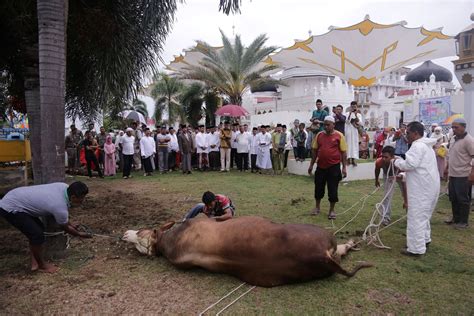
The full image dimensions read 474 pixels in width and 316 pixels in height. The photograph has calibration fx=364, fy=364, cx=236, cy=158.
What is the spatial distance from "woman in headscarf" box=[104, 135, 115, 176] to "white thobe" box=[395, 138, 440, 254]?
11.1 meters

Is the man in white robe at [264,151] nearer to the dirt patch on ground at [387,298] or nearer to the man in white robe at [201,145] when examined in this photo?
the man in white robe at [201,145]

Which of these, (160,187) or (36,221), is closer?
(36,221)

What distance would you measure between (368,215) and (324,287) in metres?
3.52

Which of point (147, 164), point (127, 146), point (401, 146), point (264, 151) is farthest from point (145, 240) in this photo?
point (264, 151)

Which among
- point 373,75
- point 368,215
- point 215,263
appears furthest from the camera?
point 373,75

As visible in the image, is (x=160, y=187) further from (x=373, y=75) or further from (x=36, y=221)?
(x=373, y=75)

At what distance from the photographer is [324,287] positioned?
153 inches

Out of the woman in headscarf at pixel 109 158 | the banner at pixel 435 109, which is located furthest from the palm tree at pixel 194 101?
the banner at pixel 435 109

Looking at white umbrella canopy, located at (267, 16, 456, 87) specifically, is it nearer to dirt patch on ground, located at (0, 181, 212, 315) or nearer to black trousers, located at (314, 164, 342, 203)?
black trousers, located at (314, 164, 342, 203)

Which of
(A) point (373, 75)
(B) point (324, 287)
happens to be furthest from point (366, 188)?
(A) point (373, 75)

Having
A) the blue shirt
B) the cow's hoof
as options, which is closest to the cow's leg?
the cow's hoof

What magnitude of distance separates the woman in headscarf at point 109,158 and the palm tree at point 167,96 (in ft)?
64.3

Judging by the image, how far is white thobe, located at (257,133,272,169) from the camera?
14.1 m

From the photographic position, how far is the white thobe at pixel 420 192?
474 cm
